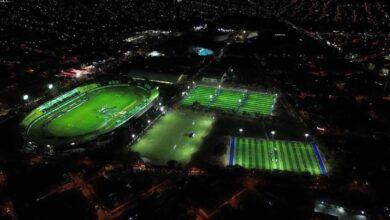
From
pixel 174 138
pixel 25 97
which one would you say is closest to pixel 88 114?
pixel 25 97

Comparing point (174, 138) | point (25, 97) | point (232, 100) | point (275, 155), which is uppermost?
point (25, 97)

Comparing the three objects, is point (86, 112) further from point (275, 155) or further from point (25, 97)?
point (275, 155)

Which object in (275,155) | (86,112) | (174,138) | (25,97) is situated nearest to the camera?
(275,155)

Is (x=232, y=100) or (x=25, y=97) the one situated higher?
(x=25, y=97)

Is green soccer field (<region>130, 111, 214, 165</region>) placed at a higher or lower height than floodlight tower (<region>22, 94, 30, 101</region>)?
lower

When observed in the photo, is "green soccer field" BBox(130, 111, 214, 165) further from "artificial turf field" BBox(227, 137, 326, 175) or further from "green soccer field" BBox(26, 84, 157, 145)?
"artificial turf field" BBox(227, 137, 326, 175)

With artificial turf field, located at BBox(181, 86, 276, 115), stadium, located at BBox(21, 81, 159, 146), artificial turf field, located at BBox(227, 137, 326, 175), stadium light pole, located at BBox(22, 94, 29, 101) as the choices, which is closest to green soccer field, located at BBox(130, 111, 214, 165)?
stadium, located at BBox(21, 81, 159, 146)

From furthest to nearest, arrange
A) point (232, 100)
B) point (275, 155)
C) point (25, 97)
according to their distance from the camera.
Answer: point (232, 100)
point (25, 97)
point (275, 155)

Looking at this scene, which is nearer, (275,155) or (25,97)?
(275,155)
